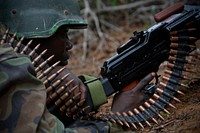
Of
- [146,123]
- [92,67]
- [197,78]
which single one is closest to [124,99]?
[146,123]

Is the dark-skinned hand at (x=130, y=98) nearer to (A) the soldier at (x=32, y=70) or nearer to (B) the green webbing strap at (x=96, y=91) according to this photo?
(A) the soldier at (x=32, y=70)

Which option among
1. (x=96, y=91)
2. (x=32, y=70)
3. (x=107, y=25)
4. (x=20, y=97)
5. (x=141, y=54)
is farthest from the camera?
(x=107, y=25)

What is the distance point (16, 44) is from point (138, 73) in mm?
1207

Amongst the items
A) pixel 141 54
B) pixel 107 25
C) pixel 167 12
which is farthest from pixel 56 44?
pixel 107 25

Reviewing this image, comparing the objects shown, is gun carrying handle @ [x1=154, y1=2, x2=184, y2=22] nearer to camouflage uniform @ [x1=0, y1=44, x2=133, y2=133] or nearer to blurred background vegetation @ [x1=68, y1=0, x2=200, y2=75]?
camouflage uniform @ [x1=0, y1=44, x2=133, y2=133]

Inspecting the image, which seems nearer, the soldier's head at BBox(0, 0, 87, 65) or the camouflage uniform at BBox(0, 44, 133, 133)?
the camouflage uniform at BBox(0, 44, 133, 133)

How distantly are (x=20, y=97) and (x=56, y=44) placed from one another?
3.84ft

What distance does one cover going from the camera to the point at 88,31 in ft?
26.4

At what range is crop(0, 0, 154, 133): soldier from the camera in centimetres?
255

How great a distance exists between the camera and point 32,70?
2.68 m

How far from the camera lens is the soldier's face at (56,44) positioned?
11.9 feet

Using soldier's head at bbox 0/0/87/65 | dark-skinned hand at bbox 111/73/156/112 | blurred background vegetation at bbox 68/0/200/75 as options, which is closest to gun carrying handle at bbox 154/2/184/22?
dark-skinned hand at bbox 111/73/156/112

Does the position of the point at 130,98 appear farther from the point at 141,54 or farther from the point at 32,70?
the point at 32,70

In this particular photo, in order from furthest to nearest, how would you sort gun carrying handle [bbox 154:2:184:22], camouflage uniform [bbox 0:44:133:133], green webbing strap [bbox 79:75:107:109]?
gun carrying handle [bbox 154:2:184:22] → green webbing strap [bbox 79:75:107:109] → camouflage uniform [bbox 0:44:133:133]
